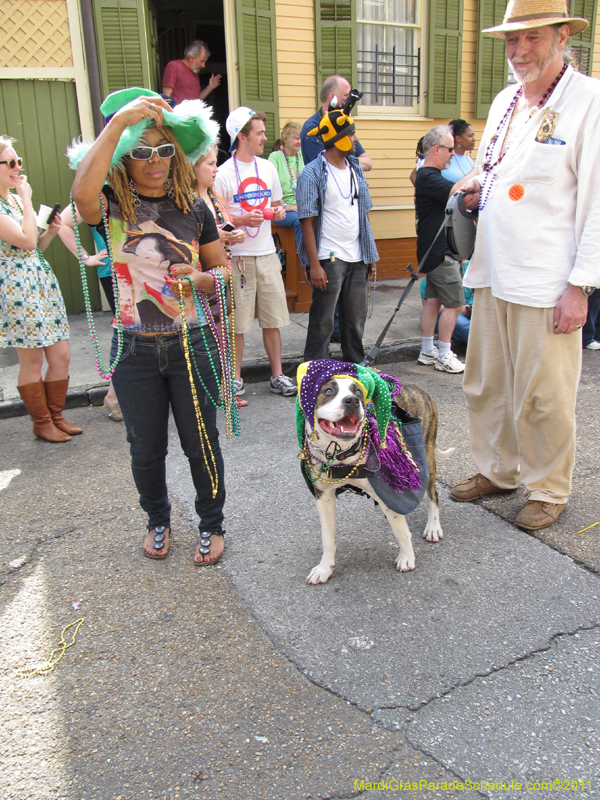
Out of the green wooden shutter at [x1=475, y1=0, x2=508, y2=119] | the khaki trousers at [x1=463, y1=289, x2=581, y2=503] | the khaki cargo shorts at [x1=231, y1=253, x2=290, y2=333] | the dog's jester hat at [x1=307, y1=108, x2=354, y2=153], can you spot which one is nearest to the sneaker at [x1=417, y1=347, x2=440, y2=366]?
the khaki cargo shorts at [x1=231, y1=253, x2=290, y2=333]

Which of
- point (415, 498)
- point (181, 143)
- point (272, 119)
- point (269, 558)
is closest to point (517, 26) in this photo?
point (181, 143)

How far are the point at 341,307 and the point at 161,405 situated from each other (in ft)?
9.87

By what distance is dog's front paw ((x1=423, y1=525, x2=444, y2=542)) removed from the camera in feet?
10.8

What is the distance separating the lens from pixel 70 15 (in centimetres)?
714

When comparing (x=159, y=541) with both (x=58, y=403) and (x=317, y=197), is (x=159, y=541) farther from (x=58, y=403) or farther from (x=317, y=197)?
(x=317, y=197)

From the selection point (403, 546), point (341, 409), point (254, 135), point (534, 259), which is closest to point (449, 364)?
point (254, 135)

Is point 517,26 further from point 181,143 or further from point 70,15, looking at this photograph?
point 70,15

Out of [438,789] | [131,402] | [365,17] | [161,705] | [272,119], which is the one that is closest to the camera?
[438,789]

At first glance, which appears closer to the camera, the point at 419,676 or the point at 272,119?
the point at 419,676

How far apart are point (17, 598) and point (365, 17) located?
889 centimetres

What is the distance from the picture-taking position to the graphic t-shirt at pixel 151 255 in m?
2.69

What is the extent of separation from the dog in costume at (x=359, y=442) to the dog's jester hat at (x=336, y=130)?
2.75 m

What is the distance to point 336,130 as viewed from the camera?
498 cm

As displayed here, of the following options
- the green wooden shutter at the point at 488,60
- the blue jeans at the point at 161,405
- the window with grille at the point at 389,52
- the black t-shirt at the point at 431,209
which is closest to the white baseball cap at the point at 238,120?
the black t-shirt at the point at 431,209
